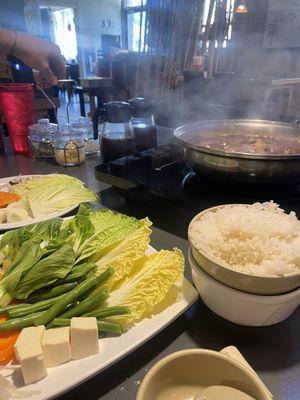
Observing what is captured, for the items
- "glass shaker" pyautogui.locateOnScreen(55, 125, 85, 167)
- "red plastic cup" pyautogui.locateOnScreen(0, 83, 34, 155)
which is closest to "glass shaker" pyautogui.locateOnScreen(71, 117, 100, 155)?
"glass shaker" pyautogui.locateOnScreen(55, 125, 85, 167)

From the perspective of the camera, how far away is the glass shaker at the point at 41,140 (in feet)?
5.72

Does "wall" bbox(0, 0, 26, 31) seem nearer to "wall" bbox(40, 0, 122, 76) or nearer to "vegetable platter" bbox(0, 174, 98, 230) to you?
"vegetable platter" bbox(0, 174, 98, 230)

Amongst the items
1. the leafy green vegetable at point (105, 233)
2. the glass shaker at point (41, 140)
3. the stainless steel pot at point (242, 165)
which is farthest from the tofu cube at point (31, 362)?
the glass shaker at point (41, 140)

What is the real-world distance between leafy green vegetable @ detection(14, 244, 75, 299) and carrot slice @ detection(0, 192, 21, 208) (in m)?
0.57

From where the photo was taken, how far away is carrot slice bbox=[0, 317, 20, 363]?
1.82 feet

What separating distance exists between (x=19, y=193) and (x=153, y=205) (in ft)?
1.80

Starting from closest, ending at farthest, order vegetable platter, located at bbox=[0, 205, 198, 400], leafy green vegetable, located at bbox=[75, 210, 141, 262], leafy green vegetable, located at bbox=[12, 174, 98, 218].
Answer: vegetable platter, located at bbox=[0, 205, 198, 400] → leafy green vegetable, located at bbox=[75, 210, 141, 262] → leafy green vegetable, located at bbox=[12, 174, 98, 218]

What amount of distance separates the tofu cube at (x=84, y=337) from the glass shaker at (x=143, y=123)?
113 cm

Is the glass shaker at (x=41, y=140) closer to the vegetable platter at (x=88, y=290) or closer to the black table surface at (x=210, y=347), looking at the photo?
the vegetable platter at (x=88, y=290)

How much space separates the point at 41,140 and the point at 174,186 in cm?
103

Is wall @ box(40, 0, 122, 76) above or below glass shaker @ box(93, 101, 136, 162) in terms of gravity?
above

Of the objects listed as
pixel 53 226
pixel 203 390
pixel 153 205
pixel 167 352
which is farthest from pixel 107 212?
pixel 203 390

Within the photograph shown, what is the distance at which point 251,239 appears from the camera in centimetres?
66

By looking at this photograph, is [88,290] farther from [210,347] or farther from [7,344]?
[210,347]
